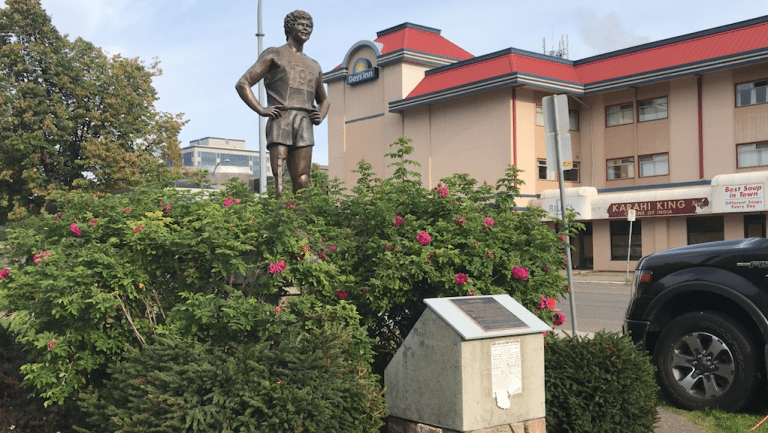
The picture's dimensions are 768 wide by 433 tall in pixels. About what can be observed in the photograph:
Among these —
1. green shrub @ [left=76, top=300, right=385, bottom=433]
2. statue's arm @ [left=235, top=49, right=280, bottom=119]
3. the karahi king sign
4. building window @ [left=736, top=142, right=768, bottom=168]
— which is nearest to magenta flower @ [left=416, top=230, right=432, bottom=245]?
green shrub @ [left=76, top=300, right=385, bottom=433]

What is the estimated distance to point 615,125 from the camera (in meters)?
38.6

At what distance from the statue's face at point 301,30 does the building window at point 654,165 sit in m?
30.4

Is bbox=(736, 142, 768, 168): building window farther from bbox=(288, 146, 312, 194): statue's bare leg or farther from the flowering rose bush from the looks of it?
the flowering rose bush

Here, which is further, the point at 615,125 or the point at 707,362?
the point at 615,125

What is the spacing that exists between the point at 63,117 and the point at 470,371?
38430 millimetres

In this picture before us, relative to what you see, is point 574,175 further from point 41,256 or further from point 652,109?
point 41,256

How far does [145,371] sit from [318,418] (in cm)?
120

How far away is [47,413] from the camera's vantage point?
5.83 m

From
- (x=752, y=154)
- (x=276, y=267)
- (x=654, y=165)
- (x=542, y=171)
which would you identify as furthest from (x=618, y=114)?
(x=276, y=267)

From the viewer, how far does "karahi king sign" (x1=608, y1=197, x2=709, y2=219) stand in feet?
110

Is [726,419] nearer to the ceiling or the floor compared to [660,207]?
nearer to the floor

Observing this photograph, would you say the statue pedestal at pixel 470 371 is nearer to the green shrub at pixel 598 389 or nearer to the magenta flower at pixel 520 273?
the green shrub at pixel 598 389

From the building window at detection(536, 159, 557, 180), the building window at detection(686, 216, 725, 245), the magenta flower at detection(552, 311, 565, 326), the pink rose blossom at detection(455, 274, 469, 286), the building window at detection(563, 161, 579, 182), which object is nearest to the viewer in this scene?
the pink rose blossom at detection(455, 274, 469, 286)

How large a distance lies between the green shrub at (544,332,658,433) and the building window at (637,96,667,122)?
32799mm
